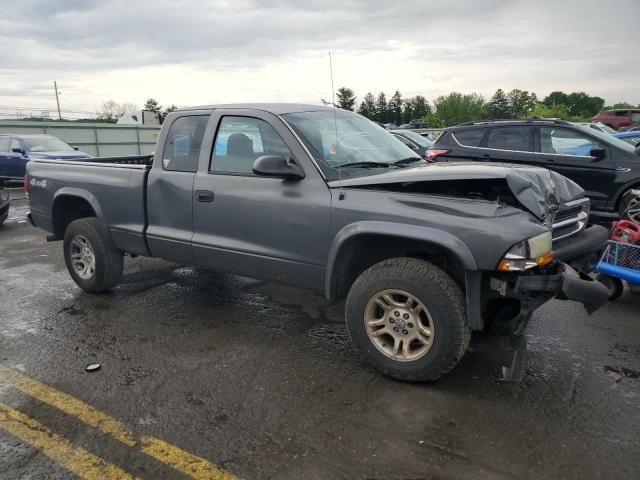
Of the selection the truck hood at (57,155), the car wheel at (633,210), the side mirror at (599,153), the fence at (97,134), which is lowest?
the car wheel at (633,210)

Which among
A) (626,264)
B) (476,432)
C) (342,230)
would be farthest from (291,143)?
(626,264)

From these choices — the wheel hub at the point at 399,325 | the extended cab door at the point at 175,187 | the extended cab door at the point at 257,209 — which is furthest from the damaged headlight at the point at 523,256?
the extended cab door at the point at 175,187

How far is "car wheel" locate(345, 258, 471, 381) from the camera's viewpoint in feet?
10.7

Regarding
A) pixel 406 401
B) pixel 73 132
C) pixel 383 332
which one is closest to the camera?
pixel 406 401

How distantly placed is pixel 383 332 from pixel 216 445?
1.32 m

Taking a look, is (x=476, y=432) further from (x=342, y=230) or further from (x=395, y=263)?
(x=342, y=230)

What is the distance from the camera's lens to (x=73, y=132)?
971 inches

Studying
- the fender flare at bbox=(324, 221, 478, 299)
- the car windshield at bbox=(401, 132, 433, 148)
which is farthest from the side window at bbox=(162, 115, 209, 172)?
the car windshield at bbox=(401, 132, 433, 148)

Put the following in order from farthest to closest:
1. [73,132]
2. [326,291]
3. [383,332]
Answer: [73,132], [326,291], [383,332]

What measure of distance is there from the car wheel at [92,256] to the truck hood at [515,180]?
2.73 m

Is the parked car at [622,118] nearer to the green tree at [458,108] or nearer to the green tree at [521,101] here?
the green tree at [458,108]

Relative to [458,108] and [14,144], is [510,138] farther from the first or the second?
[458,108]

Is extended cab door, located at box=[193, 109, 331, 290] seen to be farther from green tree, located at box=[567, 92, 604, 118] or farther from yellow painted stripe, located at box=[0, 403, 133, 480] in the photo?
green tree, located at box=[567, 92, 604, 118]

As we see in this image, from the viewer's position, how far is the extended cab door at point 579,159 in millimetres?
7512
